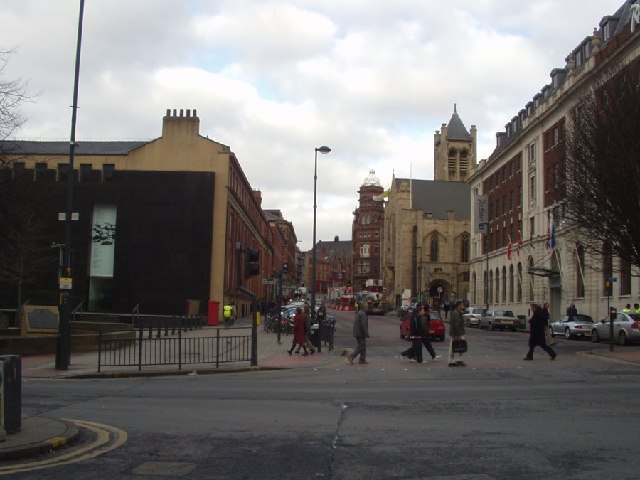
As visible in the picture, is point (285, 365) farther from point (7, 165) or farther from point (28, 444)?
point (28, 444)

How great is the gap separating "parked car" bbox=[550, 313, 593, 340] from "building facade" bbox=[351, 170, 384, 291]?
112 m

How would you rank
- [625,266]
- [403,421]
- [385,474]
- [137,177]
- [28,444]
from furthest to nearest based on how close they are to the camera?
1. [137,177]
2. [625,266]
3. [403,421]
4. [28,444]
5. [385,474]

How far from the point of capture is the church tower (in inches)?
4766

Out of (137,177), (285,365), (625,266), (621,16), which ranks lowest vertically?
(285,365)

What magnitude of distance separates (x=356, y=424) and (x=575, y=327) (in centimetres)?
2947

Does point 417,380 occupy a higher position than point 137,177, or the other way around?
point 137,177

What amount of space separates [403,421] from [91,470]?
4596mm

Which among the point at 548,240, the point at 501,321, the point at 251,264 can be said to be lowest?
the point at 501,321

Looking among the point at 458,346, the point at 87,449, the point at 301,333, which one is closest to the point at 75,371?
the point at 301,333

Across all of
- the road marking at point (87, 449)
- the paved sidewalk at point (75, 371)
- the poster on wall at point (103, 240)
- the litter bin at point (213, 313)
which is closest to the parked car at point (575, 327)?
the paved sidewalk at point (75, 371)

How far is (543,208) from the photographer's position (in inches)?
2231

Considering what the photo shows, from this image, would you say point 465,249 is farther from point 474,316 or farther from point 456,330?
point 456,330

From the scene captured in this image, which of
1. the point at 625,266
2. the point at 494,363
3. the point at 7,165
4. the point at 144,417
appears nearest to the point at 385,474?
the point at 144,417

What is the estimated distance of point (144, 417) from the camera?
10.4 metres
